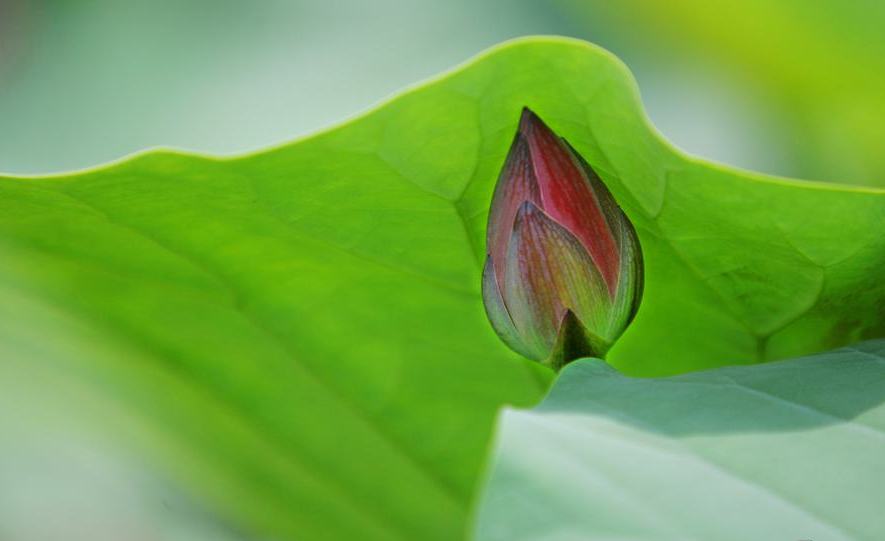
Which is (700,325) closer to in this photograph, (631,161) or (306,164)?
(631,161)

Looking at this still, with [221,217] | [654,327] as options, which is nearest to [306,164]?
[221,217]

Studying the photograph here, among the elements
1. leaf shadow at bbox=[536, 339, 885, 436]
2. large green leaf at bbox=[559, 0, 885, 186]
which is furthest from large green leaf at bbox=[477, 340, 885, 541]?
large green leaf at bbox=[559, 0, 885, 186]

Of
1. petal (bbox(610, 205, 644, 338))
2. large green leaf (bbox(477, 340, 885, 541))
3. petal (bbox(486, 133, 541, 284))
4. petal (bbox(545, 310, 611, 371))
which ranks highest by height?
petal (bbox(486, 133, 541, 284))

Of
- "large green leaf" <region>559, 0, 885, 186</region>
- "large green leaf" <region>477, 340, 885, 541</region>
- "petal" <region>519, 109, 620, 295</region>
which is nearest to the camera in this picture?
"large green leaf" <region>477, 340, 885, 541</region>

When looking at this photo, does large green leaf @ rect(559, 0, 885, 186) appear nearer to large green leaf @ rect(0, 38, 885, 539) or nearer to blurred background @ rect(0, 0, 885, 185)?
blurred background @ rect(0, 0, 885, 185)

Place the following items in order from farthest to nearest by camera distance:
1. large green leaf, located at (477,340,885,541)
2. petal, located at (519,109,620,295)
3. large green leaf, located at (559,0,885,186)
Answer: large green leaf, located at (559,0,885,186)
petal, located at (519,109,620,295)
large green leaf, located at (477,340,885,541)
